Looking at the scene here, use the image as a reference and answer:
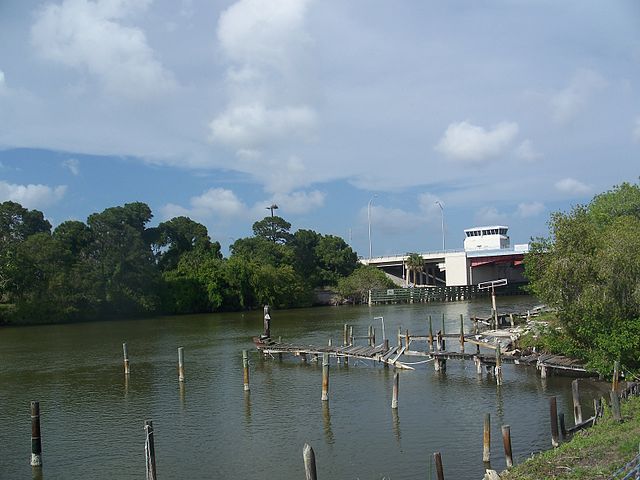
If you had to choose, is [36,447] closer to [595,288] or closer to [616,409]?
[616,409]

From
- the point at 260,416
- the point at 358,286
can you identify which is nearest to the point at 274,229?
the point at 358,286

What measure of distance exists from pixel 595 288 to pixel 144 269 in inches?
3037

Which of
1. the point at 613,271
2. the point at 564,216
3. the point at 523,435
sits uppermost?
the point at 564,216

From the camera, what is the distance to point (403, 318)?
80188 mm

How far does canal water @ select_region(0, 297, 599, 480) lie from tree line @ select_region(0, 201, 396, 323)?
40.1 metres

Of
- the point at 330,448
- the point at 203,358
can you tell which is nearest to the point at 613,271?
the point at 330,448

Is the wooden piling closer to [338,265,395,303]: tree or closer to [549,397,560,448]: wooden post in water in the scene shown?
[549,397,560,448]: wooden post in water

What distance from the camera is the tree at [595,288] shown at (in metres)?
28.8

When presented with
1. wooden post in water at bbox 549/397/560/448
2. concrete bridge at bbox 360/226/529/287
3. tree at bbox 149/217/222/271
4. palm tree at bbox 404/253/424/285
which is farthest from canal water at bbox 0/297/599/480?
palm tree at bbox 404/253/424/285

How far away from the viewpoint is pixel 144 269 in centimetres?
9694

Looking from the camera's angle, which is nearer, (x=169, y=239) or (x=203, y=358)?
(x=203, y=358)

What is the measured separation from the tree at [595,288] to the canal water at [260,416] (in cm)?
234

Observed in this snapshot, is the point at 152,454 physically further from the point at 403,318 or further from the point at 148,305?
the point at 148,305

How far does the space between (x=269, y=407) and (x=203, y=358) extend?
17.9 meters
